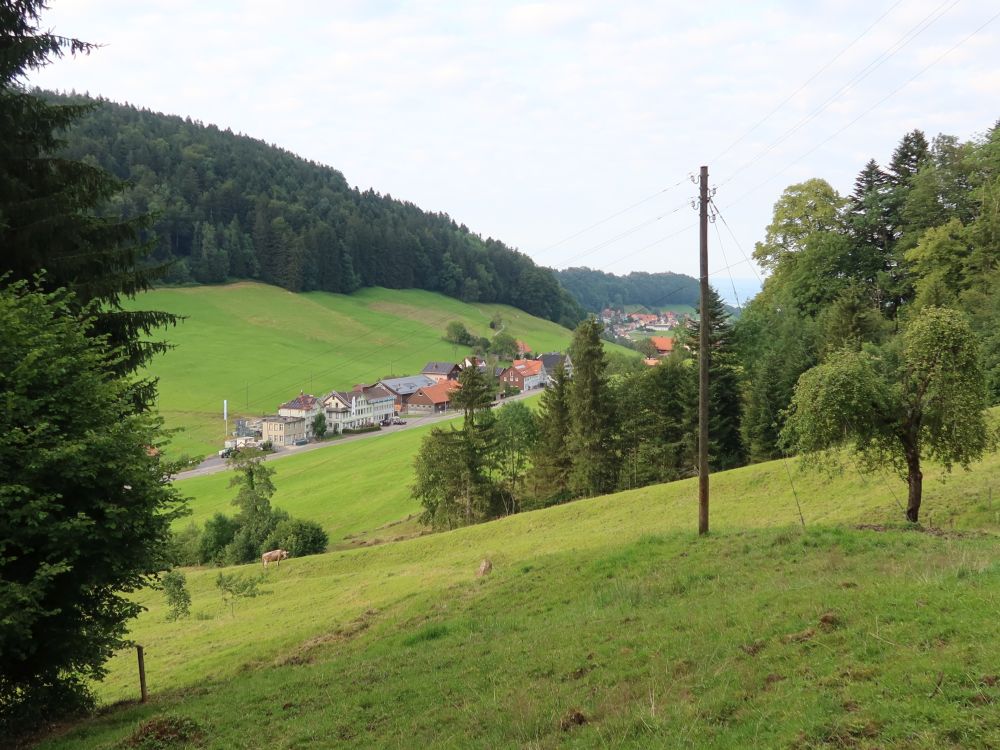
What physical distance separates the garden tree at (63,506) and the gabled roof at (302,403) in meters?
90.3

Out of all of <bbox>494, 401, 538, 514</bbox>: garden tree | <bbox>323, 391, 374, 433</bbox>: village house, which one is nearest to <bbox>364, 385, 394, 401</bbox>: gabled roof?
<bbox>323, 391, 374, 433</bbox>: village house

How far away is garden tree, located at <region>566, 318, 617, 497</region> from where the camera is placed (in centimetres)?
5003

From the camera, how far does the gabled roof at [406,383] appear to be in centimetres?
12300

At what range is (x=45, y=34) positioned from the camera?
1379 centimetres

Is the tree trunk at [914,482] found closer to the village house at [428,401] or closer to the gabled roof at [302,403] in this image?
the gabled roof at [302,403]

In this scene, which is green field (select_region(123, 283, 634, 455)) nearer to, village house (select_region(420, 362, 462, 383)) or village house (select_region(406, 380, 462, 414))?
village house (select_region(420, 362, 462, 383))

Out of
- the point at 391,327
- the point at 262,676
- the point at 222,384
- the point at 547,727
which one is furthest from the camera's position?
the point at 391,327

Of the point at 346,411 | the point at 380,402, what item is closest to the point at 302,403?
the point at 346,411

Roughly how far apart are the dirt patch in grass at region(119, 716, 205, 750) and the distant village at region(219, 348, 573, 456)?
68.9 meters

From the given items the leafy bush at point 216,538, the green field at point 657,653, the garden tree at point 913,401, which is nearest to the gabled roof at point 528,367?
the leafy bush at point 216,538

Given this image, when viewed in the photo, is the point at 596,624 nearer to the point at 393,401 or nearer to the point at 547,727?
the point at 547,727

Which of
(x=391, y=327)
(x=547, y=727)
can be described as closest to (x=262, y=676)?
(x=547, y=727)

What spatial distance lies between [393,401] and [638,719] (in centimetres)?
11301

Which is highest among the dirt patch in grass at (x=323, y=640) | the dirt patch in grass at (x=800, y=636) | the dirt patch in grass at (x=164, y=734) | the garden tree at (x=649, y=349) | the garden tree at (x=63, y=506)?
the garden tree at (x=649, y=349)
